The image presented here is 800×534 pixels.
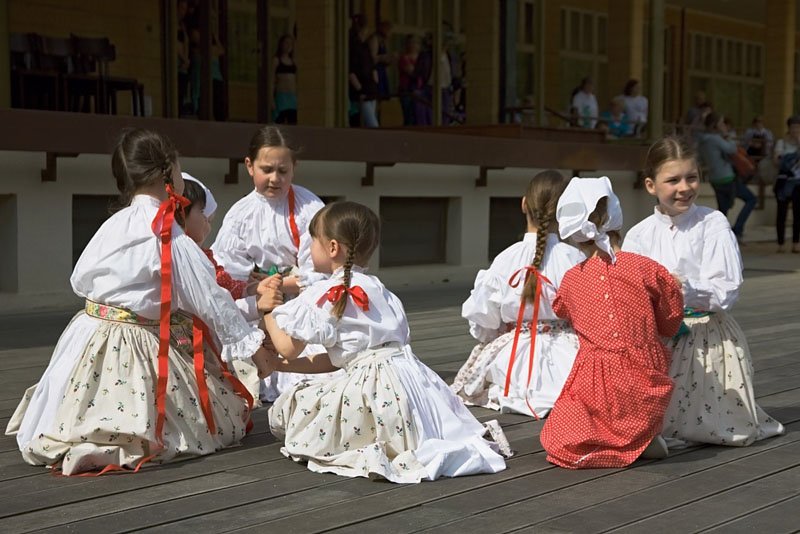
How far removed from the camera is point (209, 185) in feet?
32.3

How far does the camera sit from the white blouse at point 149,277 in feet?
13.9

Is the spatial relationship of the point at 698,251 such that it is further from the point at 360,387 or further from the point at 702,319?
the point at 360,387

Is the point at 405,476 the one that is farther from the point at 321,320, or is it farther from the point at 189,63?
the point at 189,63

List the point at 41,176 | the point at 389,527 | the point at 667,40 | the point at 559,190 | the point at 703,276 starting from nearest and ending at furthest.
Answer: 1. the point at 389,527
2. the point at 703,276
3. the point at 559,190
4. the point at 41,176
5. the point at 667,40

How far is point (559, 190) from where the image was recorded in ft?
17.3

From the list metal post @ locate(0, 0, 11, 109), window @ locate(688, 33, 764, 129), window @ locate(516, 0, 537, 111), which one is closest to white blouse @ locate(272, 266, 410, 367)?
metal post @ locate(0, 0, 11, 109)

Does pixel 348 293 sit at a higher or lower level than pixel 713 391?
higher

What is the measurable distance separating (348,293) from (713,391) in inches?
59.4

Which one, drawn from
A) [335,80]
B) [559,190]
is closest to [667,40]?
[335,80]

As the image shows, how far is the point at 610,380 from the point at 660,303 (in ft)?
1.10

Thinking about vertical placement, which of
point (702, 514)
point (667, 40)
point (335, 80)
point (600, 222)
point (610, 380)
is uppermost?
point (667, 40)

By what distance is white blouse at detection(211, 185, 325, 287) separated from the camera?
5699mm

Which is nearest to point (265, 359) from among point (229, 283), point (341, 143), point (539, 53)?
point (229, 283)

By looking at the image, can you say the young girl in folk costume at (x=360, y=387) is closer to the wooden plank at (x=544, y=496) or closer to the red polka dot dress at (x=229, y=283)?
the wooden plank at (x=544, y=496)
